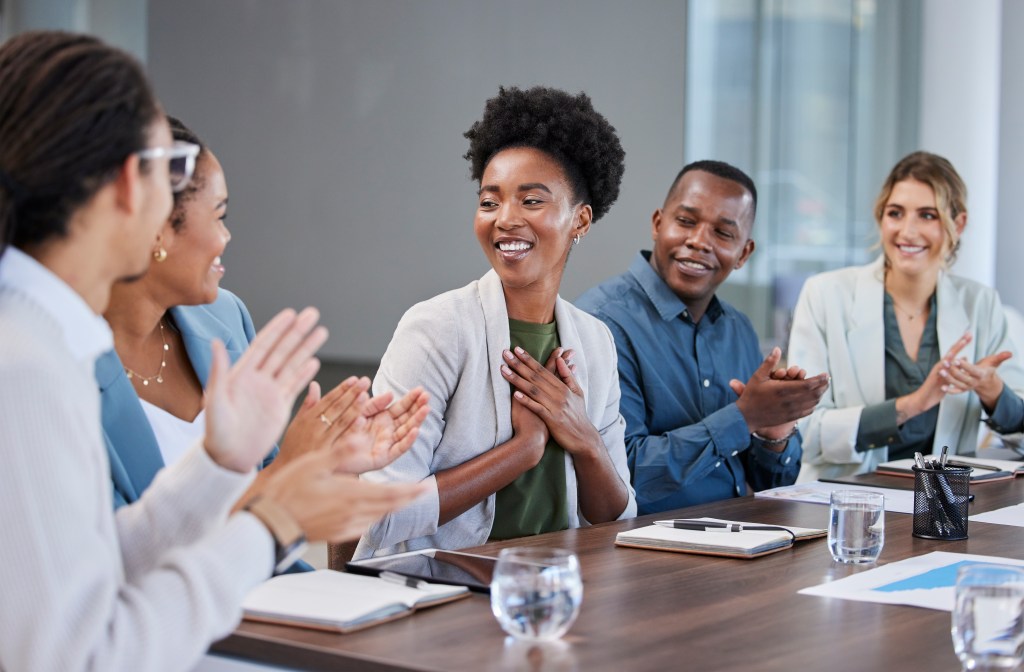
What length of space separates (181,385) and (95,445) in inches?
39.8

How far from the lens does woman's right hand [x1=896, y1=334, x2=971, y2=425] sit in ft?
11.5

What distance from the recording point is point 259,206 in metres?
6.11

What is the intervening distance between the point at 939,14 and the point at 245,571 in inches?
211

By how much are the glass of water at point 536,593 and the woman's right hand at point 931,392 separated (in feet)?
7.72

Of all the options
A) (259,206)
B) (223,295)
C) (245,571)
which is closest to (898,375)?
(223,295)

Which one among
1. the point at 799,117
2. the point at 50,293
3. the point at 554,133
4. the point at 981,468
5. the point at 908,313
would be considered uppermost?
the point at 799,117

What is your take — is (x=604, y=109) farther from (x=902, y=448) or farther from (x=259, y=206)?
(x=902, y=448)

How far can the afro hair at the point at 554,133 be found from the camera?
2.65 m

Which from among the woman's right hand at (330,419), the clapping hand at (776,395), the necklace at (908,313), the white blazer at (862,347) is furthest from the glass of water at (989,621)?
the necklace at (908,313)

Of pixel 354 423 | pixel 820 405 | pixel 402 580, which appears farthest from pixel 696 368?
pixel 402 580

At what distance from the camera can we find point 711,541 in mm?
2041

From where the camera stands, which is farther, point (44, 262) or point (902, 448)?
point (902, 448)

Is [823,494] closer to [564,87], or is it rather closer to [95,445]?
[95,445]

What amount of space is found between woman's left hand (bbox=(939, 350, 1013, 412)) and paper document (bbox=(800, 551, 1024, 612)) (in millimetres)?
1523
